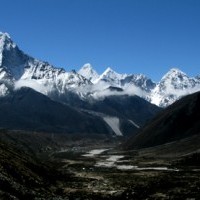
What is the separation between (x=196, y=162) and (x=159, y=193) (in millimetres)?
99799

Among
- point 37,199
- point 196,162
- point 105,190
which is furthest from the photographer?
point 196,162

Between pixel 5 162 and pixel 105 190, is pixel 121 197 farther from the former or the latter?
pixel 5 162

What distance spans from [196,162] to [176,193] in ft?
329

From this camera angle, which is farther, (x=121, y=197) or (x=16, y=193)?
(x=121, y=197)

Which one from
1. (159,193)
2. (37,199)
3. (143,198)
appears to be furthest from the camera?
(159,193)

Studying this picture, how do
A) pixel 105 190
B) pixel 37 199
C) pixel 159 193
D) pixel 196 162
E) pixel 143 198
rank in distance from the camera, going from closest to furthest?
pixel 37 199 < pixel 143 198 < pixel 159 193 < pixel 105 190 < pixel 196 162

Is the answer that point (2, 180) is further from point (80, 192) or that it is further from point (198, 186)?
point (198, 186)

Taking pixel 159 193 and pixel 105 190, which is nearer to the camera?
pixel 159 193

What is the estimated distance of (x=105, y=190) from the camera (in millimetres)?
100875

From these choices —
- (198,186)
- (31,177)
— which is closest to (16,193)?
(31,177)

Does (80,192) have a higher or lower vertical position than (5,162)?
lower

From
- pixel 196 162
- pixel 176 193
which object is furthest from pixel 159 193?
pixel 196 162

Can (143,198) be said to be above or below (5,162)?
below

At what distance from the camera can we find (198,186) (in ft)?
332
